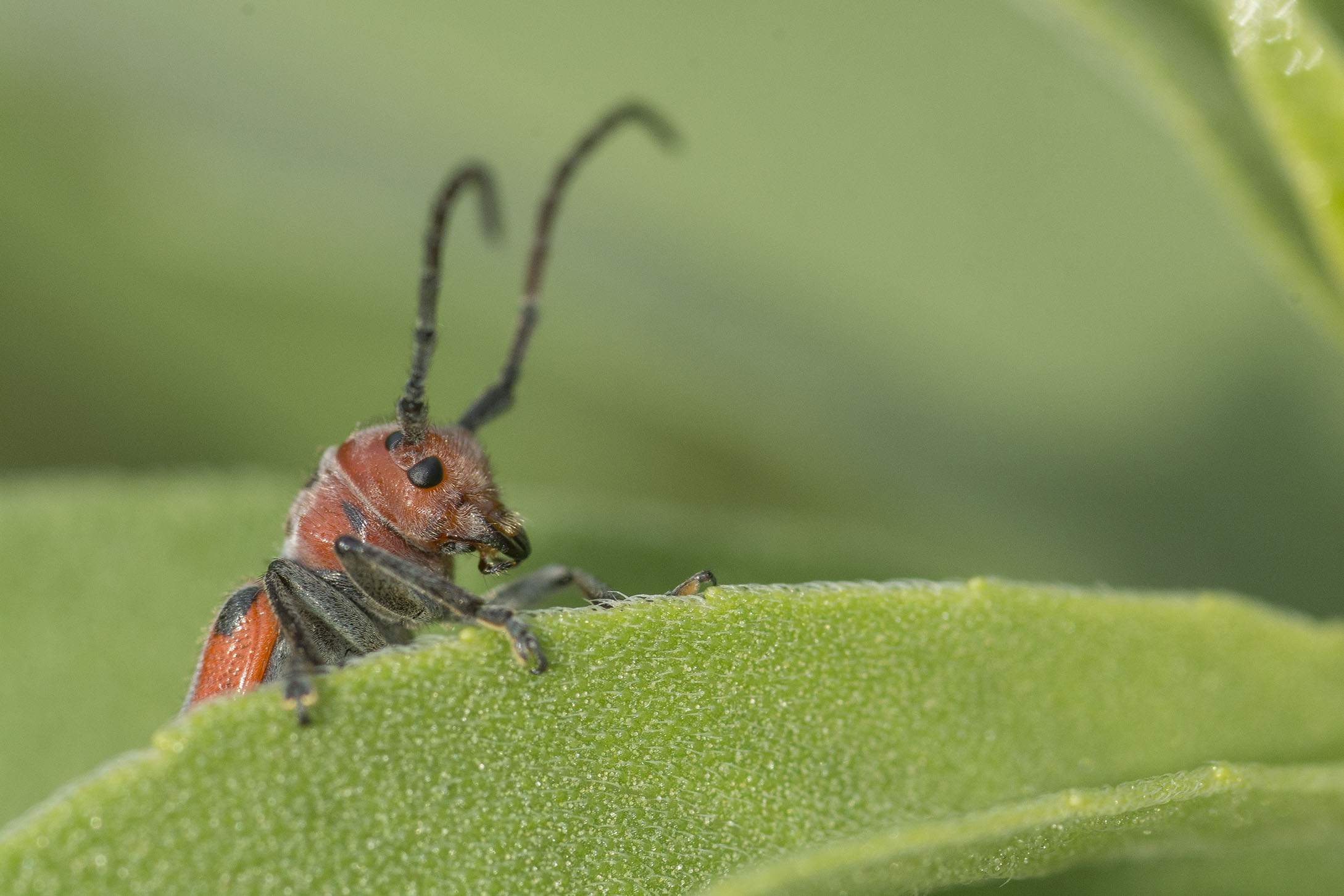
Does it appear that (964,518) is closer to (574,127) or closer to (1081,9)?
(574,127)

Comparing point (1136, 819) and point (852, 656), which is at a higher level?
point (852, 656)

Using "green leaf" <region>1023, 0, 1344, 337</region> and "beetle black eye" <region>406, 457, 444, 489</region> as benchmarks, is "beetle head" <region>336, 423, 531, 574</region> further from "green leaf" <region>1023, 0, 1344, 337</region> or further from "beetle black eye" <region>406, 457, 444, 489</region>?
"green leaf" <region>1023, 0, 1344, 337</region>

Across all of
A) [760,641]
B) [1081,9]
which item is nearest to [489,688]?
[760,641]

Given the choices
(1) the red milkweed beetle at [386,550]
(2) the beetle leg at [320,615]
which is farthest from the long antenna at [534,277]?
(2) the beetle leg at [320,615]

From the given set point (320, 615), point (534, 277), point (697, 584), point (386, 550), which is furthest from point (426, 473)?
point (534, 277)

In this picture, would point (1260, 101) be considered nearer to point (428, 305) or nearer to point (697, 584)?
point (697, 584)
